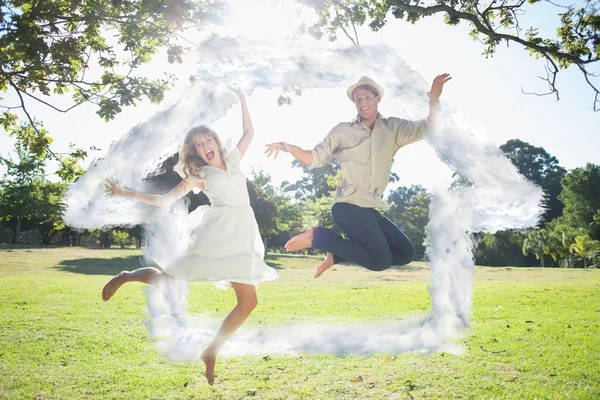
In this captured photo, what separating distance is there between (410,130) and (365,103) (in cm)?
48

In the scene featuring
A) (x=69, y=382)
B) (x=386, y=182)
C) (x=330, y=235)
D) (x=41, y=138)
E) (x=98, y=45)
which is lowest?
(x=69, y=382)

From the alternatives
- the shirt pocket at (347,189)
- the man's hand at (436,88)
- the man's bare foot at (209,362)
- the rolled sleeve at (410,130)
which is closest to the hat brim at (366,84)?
the rolled sleeve at (410,130)

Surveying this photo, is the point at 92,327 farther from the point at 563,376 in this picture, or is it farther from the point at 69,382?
the point at 563,376

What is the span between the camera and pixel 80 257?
2964 cm

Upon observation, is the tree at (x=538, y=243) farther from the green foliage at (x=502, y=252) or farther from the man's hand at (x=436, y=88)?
the man's hand at (x=436, y=88)

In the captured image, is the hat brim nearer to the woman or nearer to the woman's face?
the woman

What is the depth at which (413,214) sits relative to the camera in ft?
141

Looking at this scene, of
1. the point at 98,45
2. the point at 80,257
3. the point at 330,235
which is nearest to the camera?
the point at 330,235

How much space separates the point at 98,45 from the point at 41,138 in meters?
2.01

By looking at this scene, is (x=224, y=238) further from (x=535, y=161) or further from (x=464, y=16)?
(x=535, y=161)

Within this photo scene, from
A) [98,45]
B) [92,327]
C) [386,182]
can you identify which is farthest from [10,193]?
[386,182]

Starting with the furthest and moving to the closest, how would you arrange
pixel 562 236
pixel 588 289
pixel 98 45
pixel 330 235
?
1. pixel 562 236
2. pixel 588 289
3. pixel 98 45
4. pixel 330 235

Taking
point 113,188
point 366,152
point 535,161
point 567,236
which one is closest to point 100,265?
point 113,188

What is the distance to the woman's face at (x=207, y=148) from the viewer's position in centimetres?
427
